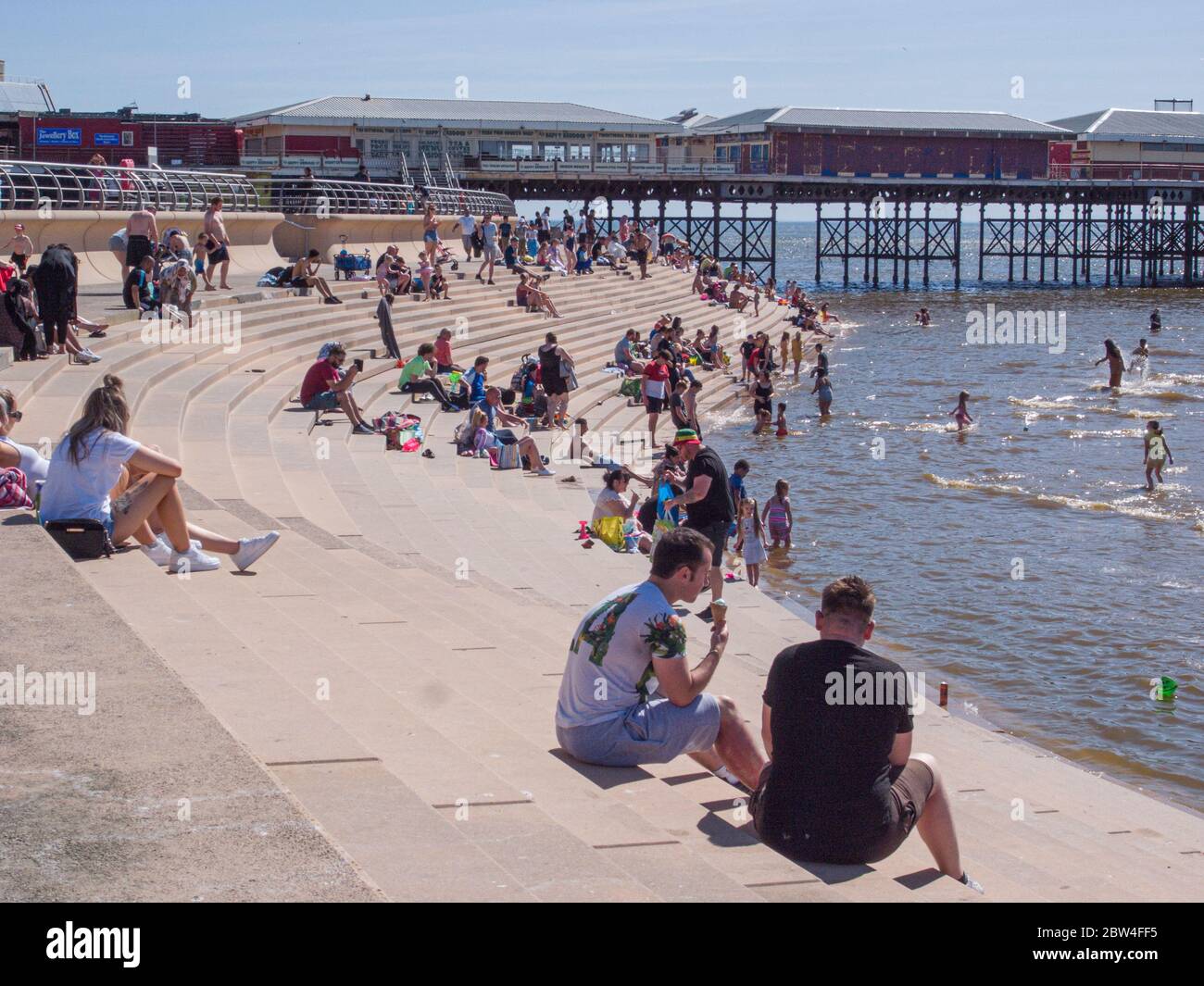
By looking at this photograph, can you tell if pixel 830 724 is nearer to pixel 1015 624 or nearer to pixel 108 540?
pixel 108 540

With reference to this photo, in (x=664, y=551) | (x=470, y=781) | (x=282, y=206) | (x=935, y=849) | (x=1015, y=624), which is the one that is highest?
(x=282, y=206)

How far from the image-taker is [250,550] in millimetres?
8477

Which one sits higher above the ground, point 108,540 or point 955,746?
point 108,540

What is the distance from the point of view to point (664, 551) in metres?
5.22

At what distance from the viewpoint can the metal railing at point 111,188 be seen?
19.8 meters

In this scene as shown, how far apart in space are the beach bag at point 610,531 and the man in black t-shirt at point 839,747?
27.9 ft

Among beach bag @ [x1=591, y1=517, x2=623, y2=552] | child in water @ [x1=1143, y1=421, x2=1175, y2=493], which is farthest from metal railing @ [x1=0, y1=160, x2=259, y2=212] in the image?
child in water @ [x1=1143, y1=421, x2=1175, y2=493]

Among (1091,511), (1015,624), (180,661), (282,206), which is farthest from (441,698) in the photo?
(282,206)

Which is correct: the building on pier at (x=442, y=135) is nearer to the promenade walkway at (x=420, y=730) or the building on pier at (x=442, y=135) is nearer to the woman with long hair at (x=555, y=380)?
the woman with long hair at (x=555, y=380)

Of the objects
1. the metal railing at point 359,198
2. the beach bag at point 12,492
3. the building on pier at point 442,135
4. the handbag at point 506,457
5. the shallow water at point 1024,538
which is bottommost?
the shallow water at point 1024,538

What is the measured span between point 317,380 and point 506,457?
253 centimetres

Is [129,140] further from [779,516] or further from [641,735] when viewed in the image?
[641,735]

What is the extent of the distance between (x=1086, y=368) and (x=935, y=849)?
3645 centimetres

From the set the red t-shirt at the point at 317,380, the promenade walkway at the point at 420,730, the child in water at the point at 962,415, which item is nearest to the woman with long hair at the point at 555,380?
the red t-shirt at the point at 317,380
